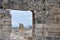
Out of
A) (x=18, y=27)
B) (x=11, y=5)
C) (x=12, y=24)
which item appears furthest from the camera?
(x=18, y=27)

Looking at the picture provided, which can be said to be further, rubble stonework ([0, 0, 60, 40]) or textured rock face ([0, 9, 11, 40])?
textured rock face ([0, 9, 11, 40])

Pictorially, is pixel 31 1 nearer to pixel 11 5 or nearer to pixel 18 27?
pixel 11 5

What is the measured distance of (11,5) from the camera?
13.7 ft

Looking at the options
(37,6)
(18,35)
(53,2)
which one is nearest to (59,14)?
(53,2)

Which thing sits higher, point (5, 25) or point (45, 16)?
point (45, 16)

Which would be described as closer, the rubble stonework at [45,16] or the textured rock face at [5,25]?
the rubble stonework at [45,16]

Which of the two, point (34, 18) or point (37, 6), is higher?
point (37, 6)

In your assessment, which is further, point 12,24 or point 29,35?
point 29,35

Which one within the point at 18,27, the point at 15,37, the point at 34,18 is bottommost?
the point at 15,37

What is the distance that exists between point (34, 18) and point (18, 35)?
3.95ft

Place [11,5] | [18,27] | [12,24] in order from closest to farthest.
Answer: [11,5], [12,24], [18,27]

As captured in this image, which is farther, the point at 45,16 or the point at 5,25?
the point at 5,25

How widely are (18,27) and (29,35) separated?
45cm

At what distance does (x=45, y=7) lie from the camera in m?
4.27
